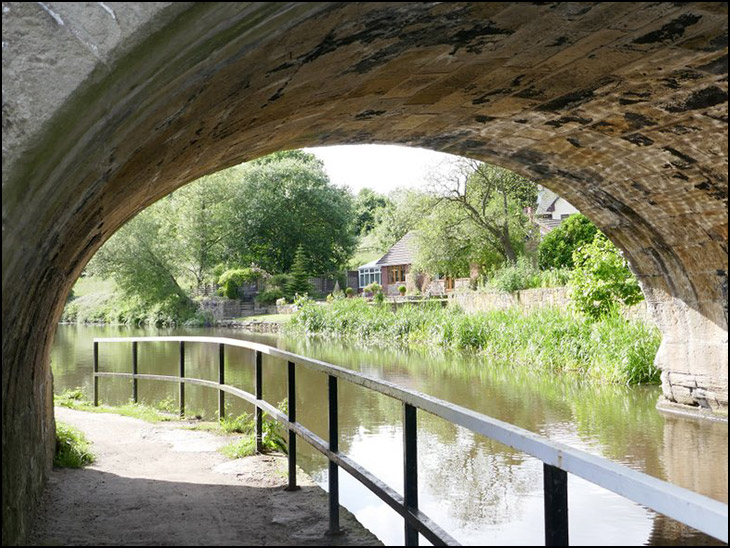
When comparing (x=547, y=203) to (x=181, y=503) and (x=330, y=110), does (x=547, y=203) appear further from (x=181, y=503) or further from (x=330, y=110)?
(x=181, y=503)

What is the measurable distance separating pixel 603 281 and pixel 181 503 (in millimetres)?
12129

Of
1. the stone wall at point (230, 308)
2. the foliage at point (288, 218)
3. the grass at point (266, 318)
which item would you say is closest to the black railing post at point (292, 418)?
the grass at point (266, 318)

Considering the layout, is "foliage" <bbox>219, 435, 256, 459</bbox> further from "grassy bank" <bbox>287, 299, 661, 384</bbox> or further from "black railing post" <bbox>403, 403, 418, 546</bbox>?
"grassy bank" <bbox>287, 299, 661, 384</bbox>

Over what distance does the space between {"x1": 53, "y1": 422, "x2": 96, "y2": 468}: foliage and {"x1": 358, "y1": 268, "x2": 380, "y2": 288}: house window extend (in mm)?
50804

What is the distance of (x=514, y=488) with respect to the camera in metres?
6.61

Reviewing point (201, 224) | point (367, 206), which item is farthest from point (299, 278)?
point (367, 206)

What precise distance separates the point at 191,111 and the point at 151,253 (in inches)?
1691

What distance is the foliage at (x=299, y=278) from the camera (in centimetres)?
4422

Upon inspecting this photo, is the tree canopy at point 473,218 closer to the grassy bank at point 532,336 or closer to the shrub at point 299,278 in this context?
the grassy bank at point 532,336

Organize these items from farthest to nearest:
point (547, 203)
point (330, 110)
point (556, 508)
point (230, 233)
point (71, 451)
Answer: point (547, 203) → point (230, 233) → point (71, 451) → point (330, 110) → point (556, 508)

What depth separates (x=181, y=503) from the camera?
4.30 m

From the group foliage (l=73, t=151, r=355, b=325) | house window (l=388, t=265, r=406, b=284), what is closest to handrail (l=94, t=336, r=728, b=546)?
foliage (l=73, t=151, r=355, b=325)

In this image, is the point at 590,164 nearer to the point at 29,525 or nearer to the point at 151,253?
the point at 29,525

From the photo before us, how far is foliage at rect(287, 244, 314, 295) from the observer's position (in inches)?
1741
